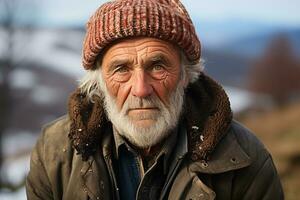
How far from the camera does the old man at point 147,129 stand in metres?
2.69

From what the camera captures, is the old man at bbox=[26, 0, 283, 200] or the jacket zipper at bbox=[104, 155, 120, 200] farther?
the jacket zipper at bbox=[104, 155, 120, 200]

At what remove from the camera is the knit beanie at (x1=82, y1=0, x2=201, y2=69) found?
264 cm

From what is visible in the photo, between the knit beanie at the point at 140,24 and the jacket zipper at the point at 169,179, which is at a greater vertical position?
the knit beanie at the point at 140,24

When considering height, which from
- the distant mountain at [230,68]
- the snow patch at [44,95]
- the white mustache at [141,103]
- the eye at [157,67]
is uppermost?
the eye at [157,67]

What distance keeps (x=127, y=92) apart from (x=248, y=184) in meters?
0.78

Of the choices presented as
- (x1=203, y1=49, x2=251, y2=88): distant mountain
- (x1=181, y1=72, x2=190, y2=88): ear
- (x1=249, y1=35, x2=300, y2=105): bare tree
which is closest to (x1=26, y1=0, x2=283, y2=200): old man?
(x1=181, y1=72, x2=190, y2=88): ear

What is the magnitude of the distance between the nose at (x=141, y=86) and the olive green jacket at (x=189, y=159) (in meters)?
0.33

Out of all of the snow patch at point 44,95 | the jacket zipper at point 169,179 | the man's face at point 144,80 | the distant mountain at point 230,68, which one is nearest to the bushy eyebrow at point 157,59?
the man's face at point 144,80

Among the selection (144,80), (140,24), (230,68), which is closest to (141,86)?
(144,80)

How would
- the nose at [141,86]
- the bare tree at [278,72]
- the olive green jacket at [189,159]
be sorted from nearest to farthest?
the nose at [141,86] → the olive green jacket at [189,159] → the bare tree at [278,72]

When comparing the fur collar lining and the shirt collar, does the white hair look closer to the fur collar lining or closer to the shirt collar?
the fur collar lining

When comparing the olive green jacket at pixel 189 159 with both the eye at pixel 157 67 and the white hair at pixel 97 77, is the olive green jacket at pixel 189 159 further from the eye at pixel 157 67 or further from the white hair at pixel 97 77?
the eye at pixel 157 67

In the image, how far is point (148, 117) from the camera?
8.99 feet

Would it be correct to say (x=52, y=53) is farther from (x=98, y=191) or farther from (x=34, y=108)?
(x=98, y=191)
